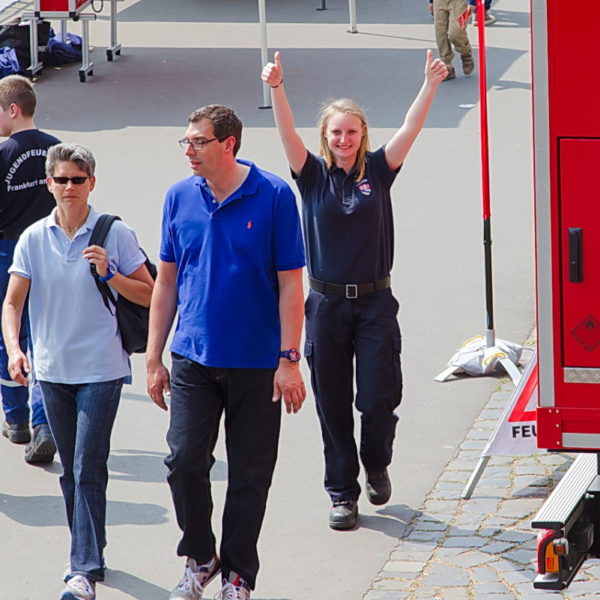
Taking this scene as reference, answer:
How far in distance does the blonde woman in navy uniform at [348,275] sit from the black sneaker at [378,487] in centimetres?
12

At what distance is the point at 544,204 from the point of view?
498 centimetres

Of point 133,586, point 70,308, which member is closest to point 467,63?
point 70,308

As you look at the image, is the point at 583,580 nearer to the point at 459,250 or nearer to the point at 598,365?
the point at 598,365

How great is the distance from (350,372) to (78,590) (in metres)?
1.72

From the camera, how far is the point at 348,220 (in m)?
6.48

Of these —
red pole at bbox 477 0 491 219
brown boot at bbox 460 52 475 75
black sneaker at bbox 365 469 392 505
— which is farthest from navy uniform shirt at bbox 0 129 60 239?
brown boot at bbox 460 52 475 75

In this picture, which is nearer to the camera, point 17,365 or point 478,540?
point 17,365

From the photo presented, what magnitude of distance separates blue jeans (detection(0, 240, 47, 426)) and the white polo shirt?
155cm

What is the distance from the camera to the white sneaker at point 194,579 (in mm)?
5762

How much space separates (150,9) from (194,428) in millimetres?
17310

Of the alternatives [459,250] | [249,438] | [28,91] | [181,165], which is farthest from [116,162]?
[249,438]

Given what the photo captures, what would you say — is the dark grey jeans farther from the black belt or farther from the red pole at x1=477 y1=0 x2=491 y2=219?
the red pole at x1=477 y1=0 x2=491 y2=219

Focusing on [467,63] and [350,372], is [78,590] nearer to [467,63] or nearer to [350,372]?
[350,372]

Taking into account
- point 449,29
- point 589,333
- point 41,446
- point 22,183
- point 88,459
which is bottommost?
point 41,446
